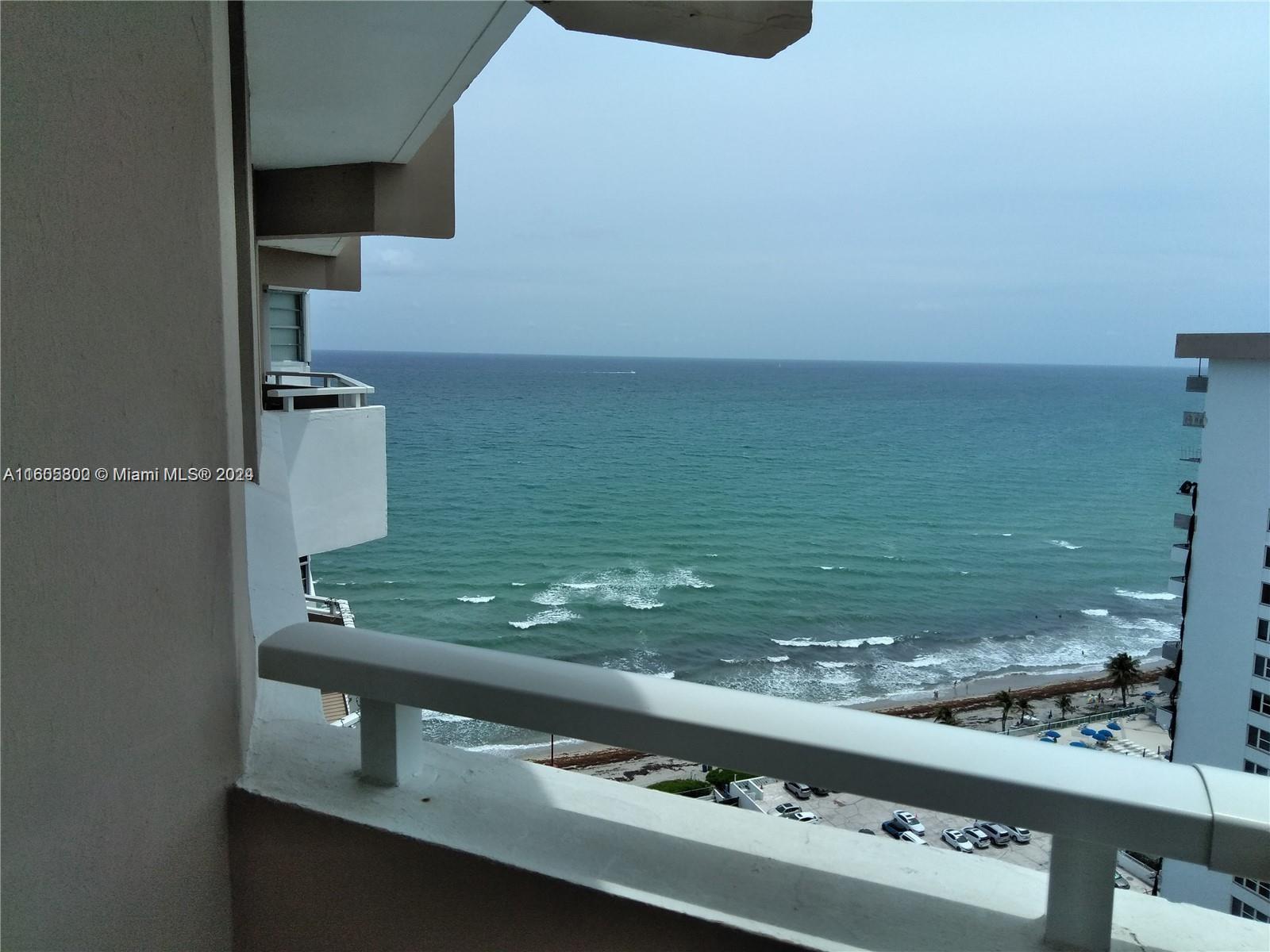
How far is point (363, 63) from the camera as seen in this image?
10.2ft

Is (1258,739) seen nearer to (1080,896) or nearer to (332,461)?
(332,461)

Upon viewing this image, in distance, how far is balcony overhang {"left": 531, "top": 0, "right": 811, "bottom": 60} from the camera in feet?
4.91

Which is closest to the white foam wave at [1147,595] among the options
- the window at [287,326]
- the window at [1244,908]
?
the window at [1244,908]

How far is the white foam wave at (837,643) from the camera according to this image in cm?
3014

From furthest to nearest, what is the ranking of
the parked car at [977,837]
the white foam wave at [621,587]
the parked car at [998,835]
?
the white foam wave at [621,587], the parked car at [977,837], the parked car at [998,835]

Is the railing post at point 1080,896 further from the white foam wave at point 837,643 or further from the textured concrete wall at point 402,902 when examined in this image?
the white foam wave at point 837,643

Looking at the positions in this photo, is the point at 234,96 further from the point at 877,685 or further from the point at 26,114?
the point at 877,685

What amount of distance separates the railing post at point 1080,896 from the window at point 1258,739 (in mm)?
22199

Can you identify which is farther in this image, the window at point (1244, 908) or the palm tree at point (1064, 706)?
the palm tree at point (1064, 706)

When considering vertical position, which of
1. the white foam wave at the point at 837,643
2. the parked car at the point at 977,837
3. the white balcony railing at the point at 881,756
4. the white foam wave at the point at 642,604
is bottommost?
the white foam wave at the point at 837,643

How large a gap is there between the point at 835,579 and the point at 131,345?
126 ft

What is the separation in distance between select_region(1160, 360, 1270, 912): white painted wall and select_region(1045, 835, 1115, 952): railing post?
21187 mm

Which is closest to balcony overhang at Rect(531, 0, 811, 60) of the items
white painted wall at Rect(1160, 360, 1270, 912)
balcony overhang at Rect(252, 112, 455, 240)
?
balcony overhang at Rect(252, 112, 455, 240)

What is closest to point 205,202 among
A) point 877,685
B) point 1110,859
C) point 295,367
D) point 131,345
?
point 131,345
